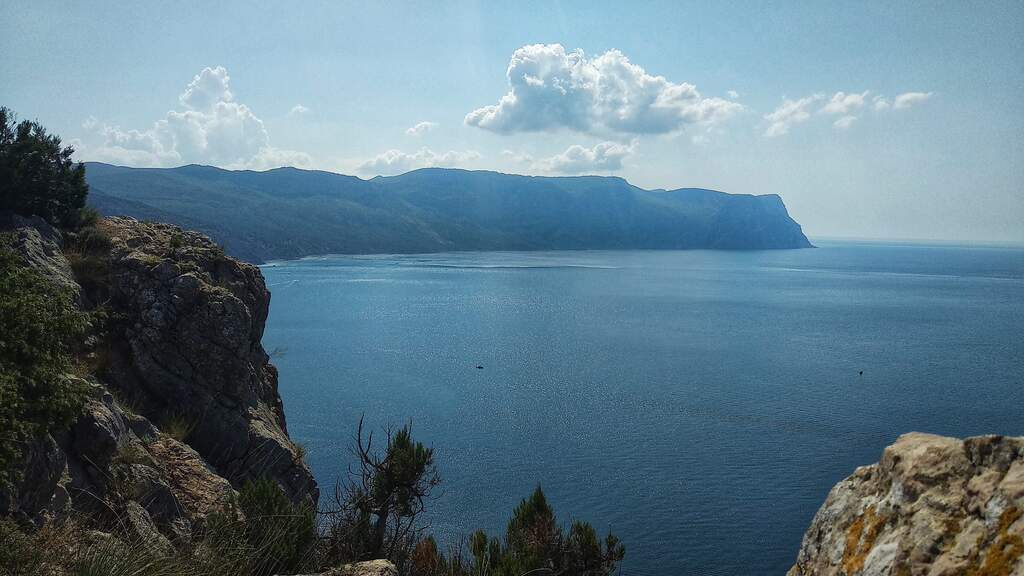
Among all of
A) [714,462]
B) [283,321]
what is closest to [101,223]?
[714,462]

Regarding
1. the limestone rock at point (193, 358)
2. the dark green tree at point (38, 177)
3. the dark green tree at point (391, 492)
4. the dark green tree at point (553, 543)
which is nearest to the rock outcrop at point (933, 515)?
the dark green tree at point (391, 492)

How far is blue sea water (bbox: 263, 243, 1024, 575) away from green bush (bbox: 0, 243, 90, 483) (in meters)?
22.1

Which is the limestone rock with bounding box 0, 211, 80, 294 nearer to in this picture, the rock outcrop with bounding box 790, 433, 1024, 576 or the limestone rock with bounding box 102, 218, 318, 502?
the limestone rock with bounding box 102, 218, 318, 502

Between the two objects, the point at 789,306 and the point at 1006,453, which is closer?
the point at 1006,453

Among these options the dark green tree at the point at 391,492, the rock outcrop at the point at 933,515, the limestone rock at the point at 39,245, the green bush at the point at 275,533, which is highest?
the limestone rock at the point at 39,245

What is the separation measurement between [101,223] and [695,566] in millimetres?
24533

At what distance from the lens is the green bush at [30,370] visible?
6.40 metres

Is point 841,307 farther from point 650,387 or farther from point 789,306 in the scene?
point 650,387

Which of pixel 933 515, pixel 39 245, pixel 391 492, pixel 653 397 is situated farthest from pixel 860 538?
pixel 653 397

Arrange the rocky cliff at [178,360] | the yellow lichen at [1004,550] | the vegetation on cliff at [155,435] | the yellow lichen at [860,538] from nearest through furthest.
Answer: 1. the yellow lichen at [1004,550]
2. the yellow lichen at [860,538]
3. the vegetation on cliff at [155,435]
4. the rocky cliff at [178,360]

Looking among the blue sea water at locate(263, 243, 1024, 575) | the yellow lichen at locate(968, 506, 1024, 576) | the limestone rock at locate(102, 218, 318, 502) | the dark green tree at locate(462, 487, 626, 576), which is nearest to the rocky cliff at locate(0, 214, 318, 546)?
the limestone rock at locate(102, 218, 318, 502)

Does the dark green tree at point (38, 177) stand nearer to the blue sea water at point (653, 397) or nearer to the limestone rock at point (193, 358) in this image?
the limestone rock at point (193, 358)

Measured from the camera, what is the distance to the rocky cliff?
12.4 meters

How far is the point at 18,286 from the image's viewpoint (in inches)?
330
